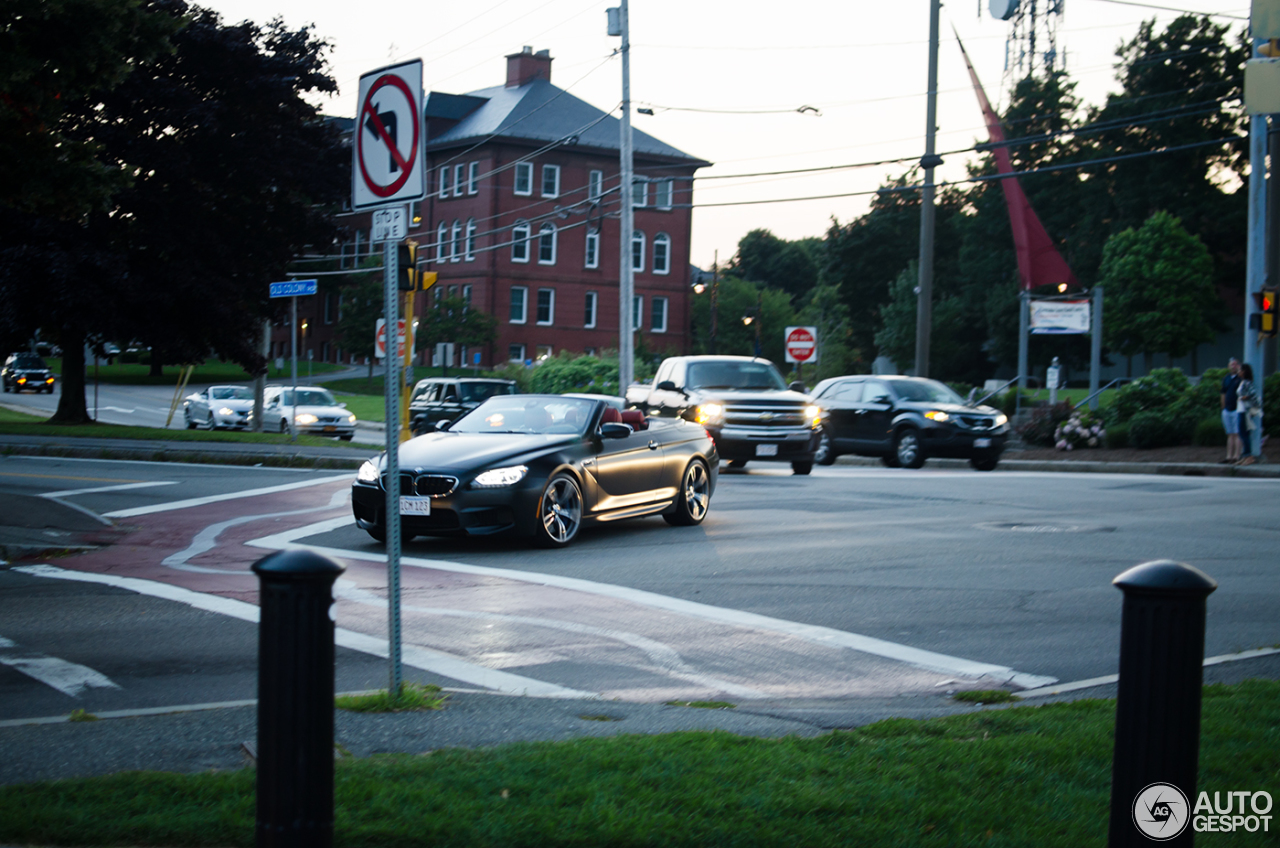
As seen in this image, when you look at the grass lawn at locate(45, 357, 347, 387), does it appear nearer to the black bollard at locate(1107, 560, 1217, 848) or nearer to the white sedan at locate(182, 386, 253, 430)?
the white sedan at locate(182, 386, 253, 430)

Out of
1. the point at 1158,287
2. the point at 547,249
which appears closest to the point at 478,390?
the point at 1158,287

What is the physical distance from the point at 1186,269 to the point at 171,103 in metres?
50.4

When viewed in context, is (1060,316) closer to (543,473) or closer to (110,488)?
(110,488)

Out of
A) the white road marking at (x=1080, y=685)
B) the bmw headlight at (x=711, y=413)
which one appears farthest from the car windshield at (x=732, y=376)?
the white road marking at (x=1080, y=685)

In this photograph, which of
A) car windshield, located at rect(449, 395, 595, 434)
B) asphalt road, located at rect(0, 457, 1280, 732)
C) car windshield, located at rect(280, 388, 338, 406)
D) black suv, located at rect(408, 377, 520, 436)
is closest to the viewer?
asphalt road, located at rect(0, 457, 1280, 732)

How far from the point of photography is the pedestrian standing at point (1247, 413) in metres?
23.0

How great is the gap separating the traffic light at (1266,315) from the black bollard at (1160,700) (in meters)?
22.4

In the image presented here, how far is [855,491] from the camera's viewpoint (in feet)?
Result: 57.8

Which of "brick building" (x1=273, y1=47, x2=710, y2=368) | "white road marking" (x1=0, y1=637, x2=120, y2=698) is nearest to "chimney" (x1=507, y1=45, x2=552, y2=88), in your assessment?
"brick building" (x1=273, y1=47, x2=710, y2=368)

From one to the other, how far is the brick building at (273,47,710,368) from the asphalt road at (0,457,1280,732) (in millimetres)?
56525

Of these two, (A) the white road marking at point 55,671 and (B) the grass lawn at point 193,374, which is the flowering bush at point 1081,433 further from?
(B) the grass lawn at point 193,374

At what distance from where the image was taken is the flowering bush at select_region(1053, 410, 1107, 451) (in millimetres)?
28609

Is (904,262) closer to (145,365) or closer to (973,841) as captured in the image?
(145,365)

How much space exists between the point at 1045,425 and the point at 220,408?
77.8ft
